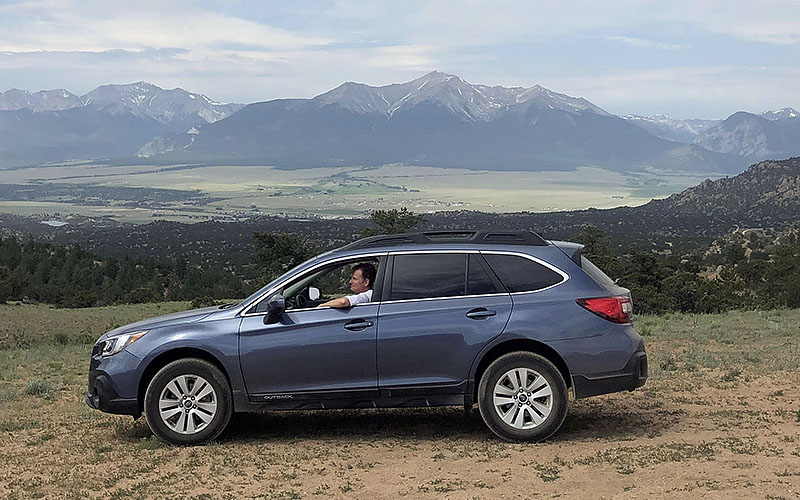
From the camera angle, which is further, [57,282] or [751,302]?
[57,282]

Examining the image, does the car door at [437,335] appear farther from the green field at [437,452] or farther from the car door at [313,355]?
the green field at [437,452]

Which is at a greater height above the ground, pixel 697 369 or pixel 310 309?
pixel 310 309

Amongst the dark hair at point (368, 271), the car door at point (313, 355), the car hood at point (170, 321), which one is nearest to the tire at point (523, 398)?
the car door at point (313, 355)

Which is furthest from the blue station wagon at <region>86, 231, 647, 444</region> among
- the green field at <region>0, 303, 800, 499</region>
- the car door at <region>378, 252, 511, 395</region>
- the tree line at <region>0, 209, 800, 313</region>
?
the tree line at <region>0, 209, 800, 313</region>

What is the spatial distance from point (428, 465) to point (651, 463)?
1.67m

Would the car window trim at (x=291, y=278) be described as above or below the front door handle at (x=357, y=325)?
above

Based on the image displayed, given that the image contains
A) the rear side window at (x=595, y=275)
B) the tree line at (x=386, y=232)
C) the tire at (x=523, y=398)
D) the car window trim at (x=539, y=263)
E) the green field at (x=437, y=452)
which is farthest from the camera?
the tree line at (x=386, y=232)

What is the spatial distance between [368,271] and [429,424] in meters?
1.61

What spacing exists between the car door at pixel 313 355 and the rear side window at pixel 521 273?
1115 millimetres

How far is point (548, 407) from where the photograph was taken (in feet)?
26.1

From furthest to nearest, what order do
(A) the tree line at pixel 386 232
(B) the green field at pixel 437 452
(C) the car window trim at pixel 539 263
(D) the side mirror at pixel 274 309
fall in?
(A) the tree line at pixel 386 232 < (C) the car window trim at pixel 539 263 < (D) the side mirror at pixel 274 309 < (B) the green field at pixel 437 452

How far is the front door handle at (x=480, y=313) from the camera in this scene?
26.4 feet

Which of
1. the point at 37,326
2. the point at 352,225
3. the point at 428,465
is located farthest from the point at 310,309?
the point at 352,225

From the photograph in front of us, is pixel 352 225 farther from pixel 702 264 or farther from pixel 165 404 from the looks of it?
pixel 165 404
